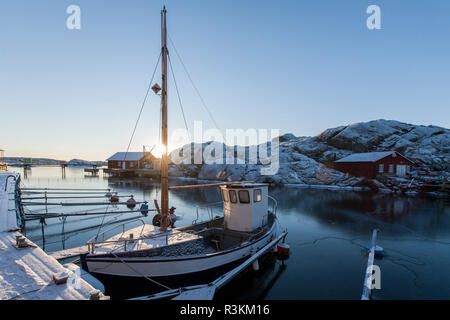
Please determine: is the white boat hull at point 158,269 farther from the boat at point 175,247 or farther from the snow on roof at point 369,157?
the snow on roof at point 369,157

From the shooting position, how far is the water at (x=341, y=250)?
1178 centimetres

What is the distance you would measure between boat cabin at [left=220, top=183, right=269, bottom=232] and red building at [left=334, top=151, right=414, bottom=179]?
49.2 meters

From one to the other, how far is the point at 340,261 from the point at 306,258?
2.09 m

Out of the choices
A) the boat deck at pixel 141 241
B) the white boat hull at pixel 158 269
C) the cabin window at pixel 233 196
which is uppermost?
the cabin window at pixel 233 196

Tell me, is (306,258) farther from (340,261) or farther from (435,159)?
(435,159)

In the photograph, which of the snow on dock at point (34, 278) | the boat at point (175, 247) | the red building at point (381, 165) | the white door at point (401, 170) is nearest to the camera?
the snow on dock at point (34, 278)

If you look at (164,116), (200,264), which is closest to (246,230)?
(200,264)

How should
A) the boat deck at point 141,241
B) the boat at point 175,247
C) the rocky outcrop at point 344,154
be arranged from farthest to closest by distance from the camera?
the rocky outcrop at point 344,154 → the boat deck at point 141,241 → the boat at point 175,247

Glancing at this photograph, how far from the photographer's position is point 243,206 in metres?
14.2

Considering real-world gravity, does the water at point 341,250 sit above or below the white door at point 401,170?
below

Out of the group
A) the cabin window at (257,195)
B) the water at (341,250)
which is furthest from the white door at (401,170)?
the cabin window at (257,195)

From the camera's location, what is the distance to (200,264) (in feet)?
33.0

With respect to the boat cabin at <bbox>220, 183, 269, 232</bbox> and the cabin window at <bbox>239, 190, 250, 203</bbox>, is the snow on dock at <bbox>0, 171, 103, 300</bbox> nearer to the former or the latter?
the boat cabin at <bbox>220, 183, 269, 232</bbox>

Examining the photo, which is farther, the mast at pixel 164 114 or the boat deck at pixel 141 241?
the mast at pixel 164 114
